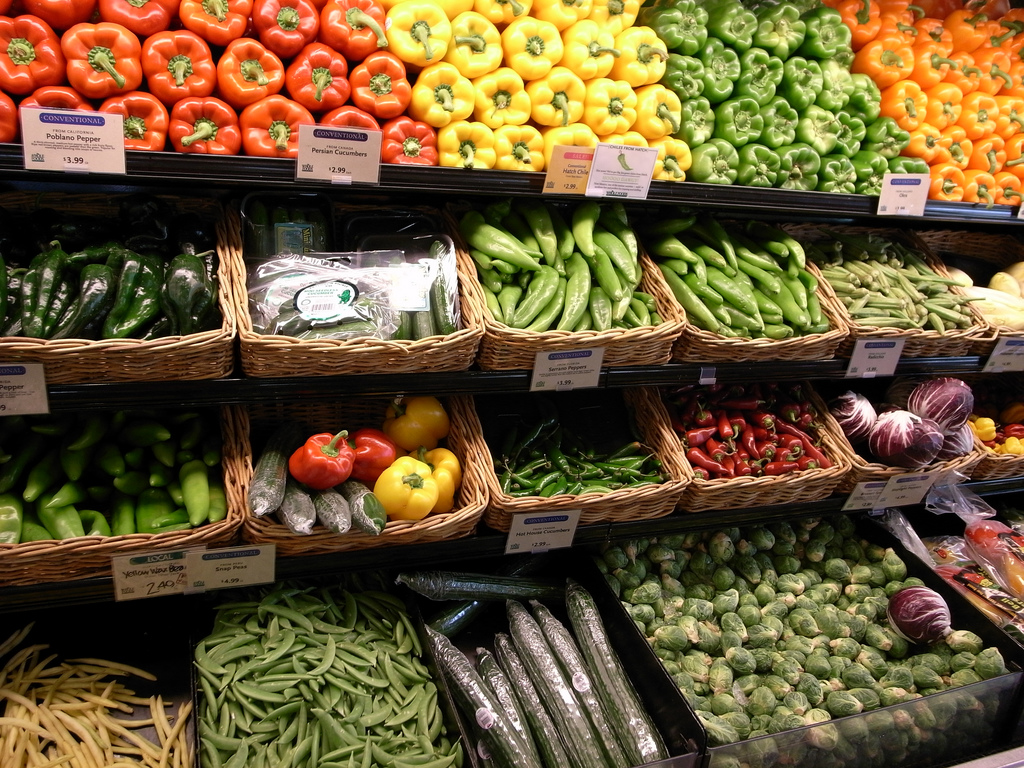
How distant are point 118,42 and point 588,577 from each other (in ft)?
6.62

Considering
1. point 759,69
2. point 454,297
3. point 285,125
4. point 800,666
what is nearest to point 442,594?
point 454,297

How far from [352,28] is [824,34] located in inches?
69.4

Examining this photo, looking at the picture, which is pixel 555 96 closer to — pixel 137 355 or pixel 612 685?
pixel 137 355

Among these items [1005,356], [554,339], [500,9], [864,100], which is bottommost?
[1005,356]

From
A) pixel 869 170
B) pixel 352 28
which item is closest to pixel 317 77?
pixel 352 28

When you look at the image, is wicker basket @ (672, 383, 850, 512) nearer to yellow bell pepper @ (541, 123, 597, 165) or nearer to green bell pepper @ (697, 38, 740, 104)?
yellow bell pepper @ (541, 123, 597, 165)

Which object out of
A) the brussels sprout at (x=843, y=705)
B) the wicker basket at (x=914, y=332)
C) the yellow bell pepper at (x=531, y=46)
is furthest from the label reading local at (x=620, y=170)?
the brussels sprout at (x=843, y=705)

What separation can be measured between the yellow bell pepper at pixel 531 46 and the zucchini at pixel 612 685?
5.30 ft

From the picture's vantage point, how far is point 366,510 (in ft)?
5.99

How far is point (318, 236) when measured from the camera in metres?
2.08

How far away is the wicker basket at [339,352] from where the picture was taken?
5.49ft

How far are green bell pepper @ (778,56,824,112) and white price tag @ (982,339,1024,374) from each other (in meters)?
1.14

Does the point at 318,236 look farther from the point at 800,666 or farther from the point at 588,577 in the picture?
the point at 800,666

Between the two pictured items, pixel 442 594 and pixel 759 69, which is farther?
pixel 759 69
